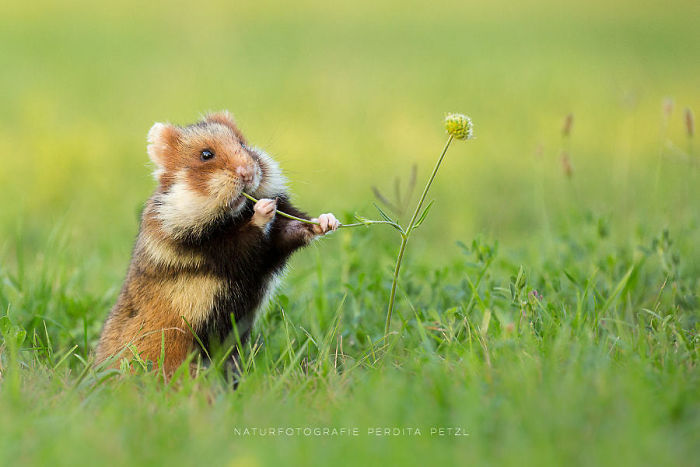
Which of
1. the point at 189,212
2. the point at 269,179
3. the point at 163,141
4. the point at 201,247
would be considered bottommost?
the point at 201,247

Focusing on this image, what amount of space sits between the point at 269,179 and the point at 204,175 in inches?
15.3

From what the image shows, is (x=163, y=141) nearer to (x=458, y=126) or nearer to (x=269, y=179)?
(x=269, y=179)

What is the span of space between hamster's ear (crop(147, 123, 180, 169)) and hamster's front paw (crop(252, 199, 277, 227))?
720 mm

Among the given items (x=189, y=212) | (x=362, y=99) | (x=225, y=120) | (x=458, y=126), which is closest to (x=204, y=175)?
(x=189, y=212)

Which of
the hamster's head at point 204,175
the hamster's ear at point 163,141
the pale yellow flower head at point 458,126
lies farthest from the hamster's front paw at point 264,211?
the pale yellow flower head at point 458,126

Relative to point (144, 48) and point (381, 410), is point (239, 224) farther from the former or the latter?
point (144, 48)

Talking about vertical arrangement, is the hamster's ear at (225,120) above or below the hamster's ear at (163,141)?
above

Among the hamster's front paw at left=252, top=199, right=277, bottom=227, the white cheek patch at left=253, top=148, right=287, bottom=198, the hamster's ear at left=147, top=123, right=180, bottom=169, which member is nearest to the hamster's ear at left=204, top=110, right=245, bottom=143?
the white cheek patch at left=253, top=148, right=287, bottom=198

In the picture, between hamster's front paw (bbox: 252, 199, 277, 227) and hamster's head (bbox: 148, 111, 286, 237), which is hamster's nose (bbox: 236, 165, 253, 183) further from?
hamster's front paw (bbox: 252, 199, 277, 227)

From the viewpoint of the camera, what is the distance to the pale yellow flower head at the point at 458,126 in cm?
Result: 362

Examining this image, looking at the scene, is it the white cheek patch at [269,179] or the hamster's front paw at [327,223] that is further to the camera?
the white cheek patch at [269,179]

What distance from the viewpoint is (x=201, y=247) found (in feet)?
13.0

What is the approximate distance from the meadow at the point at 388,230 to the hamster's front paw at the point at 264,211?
0.61 m

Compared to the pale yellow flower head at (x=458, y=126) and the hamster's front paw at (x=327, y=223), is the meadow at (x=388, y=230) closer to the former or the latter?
the hamster's front paw at (x=327, y=223)
